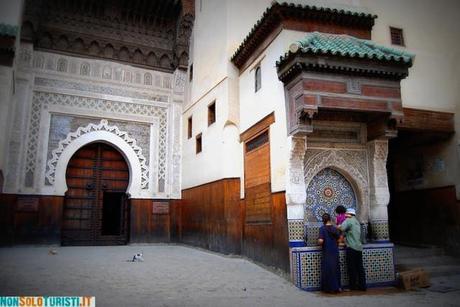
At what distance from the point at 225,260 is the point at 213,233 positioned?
1.26 meters

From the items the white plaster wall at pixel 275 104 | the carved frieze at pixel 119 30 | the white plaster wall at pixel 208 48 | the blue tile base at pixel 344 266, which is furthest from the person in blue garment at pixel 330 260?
the carved frieze at pixel 119 30

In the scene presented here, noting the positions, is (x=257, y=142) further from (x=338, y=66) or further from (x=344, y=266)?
(x=344, y=266)

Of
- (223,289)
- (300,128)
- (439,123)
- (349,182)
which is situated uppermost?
(439,123)

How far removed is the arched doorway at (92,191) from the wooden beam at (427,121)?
273 inches

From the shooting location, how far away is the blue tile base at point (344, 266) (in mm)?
5352

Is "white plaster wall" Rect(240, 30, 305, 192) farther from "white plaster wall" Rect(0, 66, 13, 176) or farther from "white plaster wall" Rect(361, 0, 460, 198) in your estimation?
"white plaster wall" Rect(0, 66, 13, 176)

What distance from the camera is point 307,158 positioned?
614 centimetres

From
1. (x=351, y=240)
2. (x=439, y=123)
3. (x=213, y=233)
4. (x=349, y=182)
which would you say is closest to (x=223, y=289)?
(x=351, y=240)

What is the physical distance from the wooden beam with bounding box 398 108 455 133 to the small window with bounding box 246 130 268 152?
243cm

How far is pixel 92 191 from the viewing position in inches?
397

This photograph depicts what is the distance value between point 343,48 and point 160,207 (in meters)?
6.43

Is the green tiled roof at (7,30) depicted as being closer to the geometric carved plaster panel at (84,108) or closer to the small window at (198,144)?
the geometric carved plaster panel at (84,108)

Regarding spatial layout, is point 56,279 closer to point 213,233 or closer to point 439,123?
point 213,233

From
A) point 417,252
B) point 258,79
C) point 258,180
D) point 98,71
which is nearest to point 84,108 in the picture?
point 98,71
